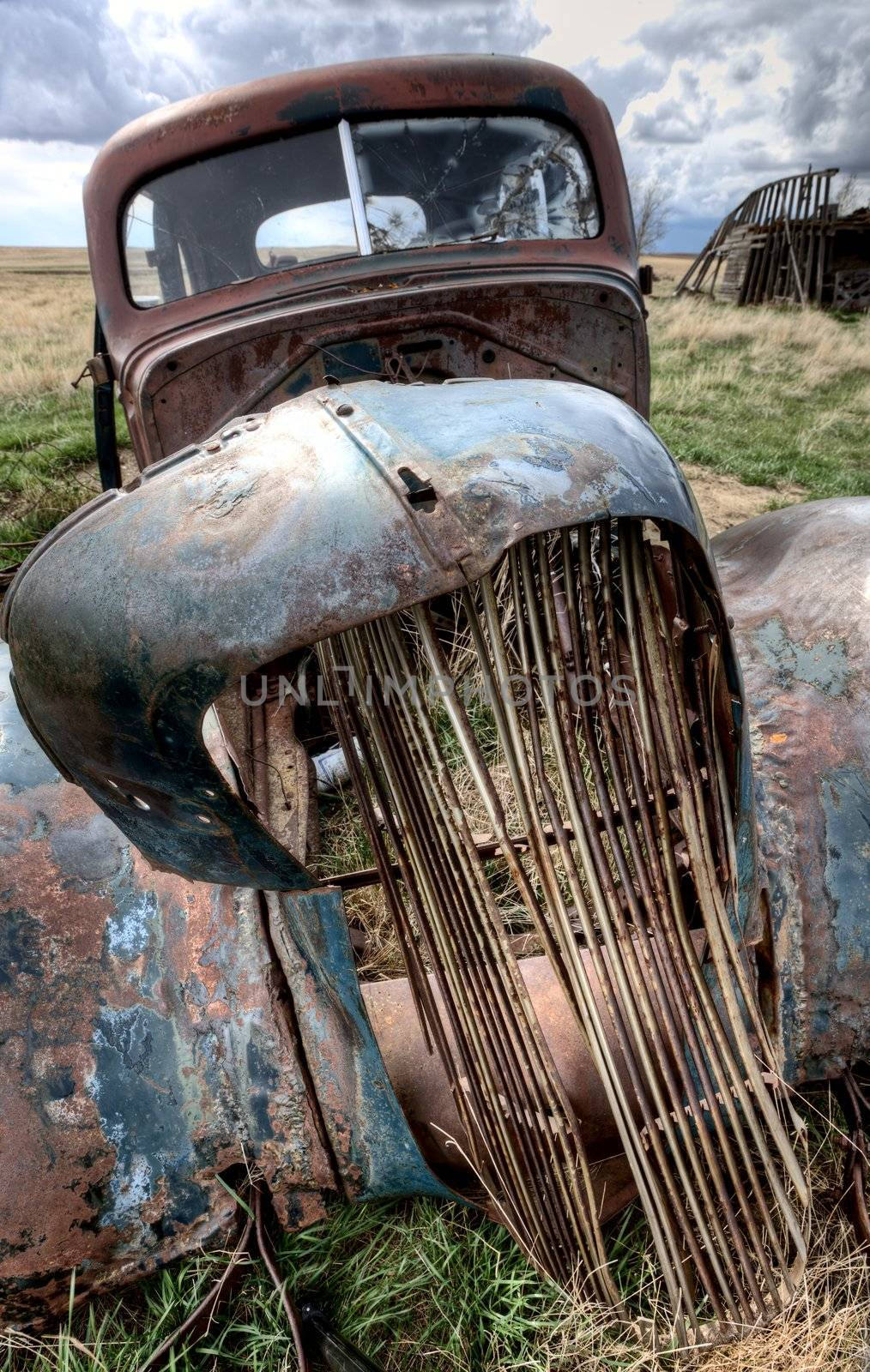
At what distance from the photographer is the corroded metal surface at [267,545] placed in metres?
0.86

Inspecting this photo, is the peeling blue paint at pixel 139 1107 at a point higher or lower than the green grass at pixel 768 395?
higher

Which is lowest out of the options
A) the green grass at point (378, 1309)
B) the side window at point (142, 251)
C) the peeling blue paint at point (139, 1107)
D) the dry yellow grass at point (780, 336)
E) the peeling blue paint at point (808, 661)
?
the dry yellow grass at point (780, 336)

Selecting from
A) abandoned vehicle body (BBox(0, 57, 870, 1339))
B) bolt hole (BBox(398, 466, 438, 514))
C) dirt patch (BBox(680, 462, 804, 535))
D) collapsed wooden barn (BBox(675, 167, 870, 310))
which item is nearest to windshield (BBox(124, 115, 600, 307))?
abandoned vehicle body (BBox(0, 57, 870, 1339))

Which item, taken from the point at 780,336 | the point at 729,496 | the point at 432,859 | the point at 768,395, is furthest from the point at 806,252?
the point at 432,859

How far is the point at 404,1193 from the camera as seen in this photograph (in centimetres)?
141

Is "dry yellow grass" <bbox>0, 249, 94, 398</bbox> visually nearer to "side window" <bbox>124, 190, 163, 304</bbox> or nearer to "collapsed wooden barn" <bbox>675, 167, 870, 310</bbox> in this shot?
"side window" <bbox>124, 190, 163, 304</bbox>

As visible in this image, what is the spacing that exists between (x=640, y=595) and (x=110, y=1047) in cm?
107

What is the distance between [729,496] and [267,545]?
17.4 feet

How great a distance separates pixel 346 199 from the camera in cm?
265

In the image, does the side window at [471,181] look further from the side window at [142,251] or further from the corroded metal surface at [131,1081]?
the corroded metal surface at [131,1081]

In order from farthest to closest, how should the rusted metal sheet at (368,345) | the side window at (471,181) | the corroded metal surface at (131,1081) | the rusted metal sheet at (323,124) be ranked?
1. the side window at (471,181)
2. the rusted metal sheet at (323,124)
3. the rusted metal sheet at (368,345)
4. the corroded metal surface at (131,1081)

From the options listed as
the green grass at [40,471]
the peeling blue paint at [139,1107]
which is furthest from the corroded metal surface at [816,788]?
the green grass at [40,471]

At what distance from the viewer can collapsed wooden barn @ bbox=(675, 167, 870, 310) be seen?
12.9 metres

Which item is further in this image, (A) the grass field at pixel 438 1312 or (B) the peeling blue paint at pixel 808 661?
(B) the peeling blue paint at pixel 808 661
